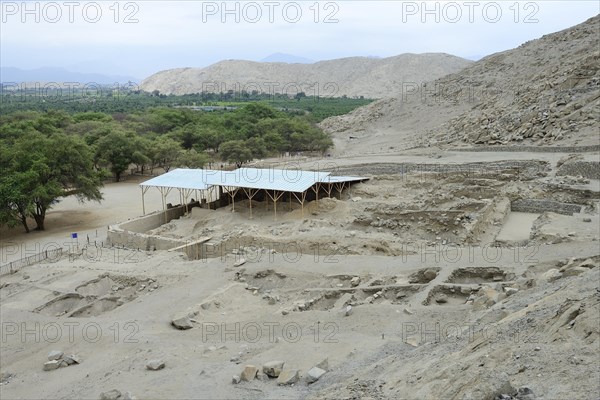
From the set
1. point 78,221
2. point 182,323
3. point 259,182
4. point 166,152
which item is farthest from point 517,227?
point 166,152

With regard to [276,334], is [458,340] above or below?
above

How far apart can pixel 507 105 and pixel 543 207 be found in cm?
2306

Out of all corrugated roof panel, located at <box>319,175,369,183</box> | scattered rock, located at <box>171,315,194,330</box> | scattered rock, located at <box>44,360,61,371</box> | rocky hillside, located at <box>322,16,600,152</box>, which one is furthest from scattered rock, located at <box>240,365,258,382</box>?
rocky hillside, located at <box>322,16,600,152</box>

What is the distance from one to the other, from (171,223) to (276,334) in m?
12.2

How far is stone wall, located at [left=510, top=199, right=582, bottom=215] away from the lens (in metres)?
21.1

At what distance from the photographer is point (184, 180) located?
994 inches

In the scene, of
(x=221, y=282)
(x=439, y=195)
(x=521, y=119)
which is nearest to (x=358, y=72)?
(x=521, y=119)

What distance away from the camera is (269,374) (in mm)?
9594

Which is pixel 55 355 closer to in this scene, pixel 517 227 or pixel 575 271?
pixel 575 271

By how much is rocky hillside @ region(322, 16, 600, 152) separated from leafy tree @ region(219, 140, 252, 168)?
10.3m


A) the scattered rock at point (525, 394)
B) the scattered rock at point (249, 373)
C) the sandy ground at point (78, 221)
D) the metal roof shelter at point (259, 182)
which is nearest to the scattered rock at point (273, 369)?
the scattered rock at point (249, 373)

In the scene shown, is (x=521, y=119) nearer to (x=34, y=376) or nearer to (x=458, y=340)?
(x=458, y=340)

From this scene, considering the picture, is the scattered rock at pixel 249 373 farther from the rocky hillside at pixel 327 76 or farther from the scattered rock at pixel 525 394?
the rocky hillside at pixel 327 76

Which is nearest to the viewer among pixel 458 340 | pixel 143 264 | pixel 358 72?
pixel 458 340
